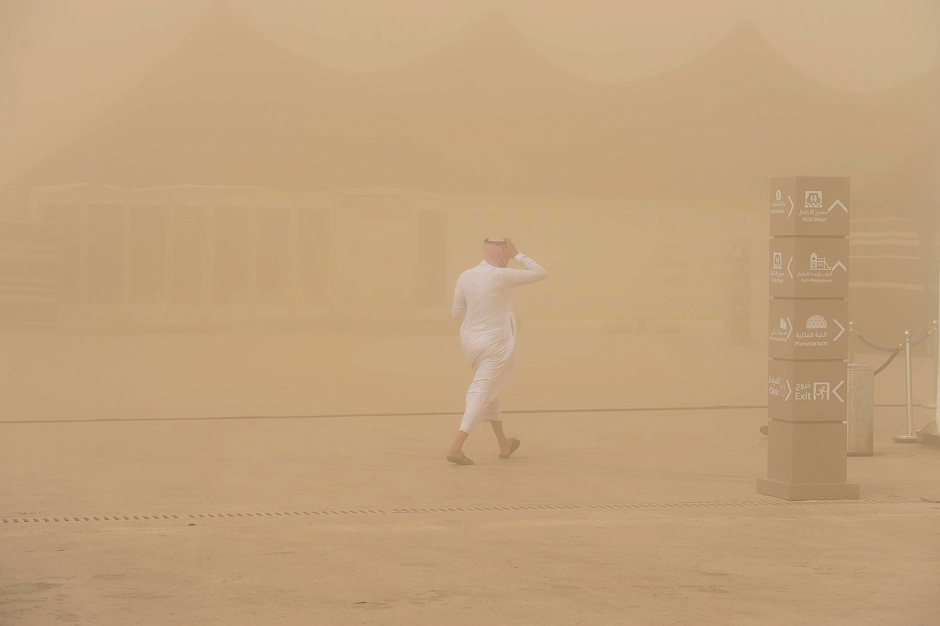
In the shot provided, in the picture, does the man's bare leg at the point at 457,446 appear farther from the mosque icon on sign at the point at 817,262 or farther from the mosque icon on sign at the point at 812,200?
the mosque icon on sign at the point at 812,200

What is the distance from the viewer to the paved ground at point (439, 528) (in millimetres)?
3926

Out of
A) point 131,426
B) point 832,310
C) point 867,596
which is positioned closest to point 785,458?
point 832,310

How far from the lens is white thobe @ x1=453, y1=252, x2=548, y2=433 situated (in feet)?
23.6

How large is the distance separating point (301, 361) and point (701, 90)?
4910 millimetres

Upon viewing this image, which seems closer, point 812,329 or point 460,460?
point 812,329

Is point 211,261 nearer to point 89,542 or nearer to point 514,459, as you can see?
point 514,459

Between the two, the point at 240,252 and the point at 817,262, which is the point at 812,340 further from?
the point at 240,252

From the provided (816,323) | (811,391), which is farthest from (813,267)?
(811,391)

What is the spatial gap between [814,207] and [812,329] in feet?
2.06

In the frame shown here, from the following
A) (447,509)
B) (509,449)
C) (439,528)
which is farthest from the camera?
(509,449)

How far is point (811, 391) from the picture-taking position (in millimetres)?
→ 5891

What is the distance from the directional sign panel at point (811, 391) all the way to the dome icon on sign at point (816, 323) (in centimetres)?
18

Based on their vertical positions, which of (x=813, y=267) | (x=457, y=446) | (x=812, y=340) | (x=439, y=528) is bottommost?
(x=439, y=528)

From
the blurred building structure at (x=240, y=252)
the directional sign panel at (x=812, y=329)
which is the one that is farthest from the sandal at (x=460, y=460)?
the blurred building structure at (x=240, y=252)
